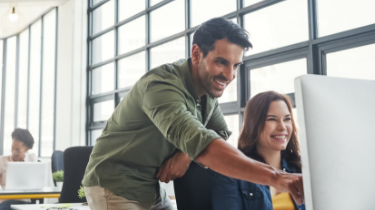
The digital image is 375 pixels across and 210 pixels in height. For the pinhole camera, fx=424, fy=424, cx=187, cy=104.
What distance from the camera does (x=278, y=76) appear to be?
3.79 meters

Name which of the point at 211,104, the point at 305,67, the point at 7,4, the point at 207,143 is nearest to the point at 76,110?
the point at 7,4

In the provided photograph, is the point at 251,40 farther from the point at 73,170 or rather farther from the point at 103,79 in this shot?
the point at 103,79

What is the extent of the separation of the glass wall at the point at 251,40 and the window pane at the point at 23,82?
7.69 ft

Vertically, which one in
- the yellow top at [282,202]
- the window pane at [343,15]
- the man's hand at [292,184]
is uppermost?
the window pane at [343,15]

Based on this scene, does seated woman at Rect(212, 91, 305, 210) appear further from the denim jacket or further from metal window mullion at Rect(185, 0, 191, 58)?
metal window mullion at Rect(185, 0, 191, 58)

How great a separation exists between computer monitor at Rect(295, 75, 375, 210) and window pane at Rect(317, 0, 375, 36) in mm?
2374

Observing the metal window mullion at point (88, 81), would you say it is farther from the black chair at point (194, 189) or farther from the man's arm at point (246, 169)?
the man's arm at point (246, 169)

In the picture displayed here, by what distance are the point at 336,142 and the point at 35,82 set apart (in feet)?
26.6

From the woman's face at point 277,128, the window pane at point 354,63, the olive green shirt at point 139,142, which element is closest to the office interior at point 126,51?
the window pane at point 354,63

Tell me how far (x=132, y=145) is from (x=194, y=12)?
3.65m

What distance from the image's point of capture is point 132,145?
1.42m

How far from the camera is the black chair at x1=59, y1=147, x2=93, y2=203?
118 inches

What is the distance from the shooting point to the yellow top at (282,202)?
5.58ft

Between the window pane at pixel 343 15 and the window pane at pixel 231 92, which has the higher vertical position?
the window pane at pixel 343 15
